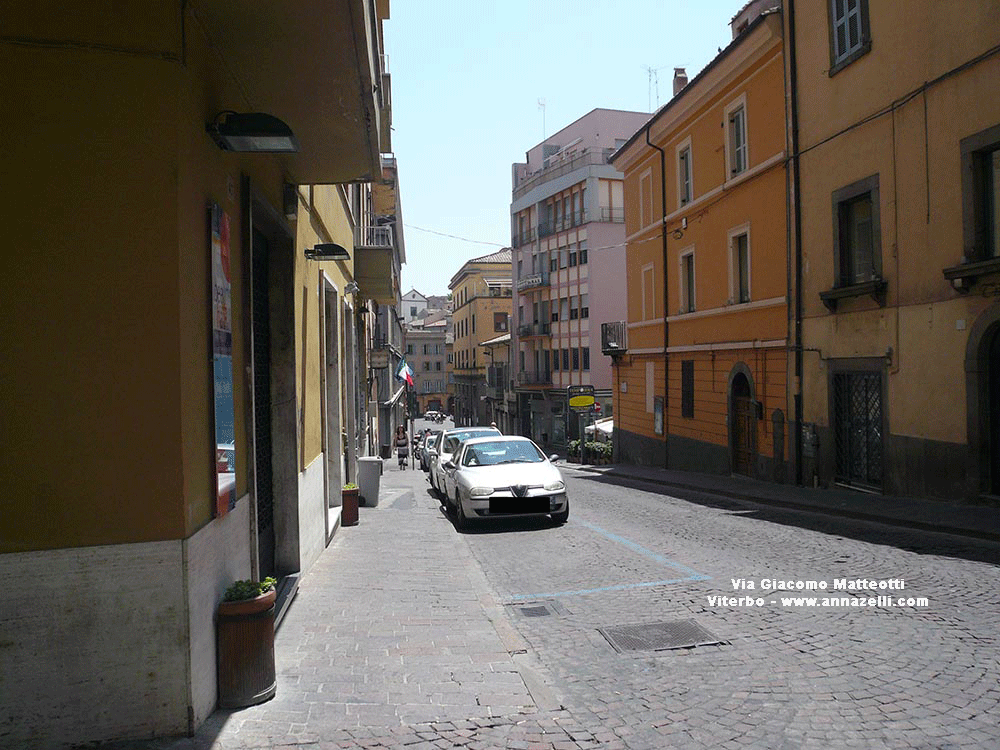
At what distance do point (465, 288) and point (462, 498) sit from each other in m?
63.2

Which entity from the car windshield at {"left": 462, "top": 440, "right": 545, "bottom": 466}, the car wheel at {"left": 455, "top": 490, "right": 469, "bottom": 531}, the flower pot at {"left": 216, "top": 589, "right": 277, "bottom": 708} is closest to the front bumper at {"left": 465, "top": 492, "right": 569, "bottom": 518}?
the car wheel at {"left": 455, "top": 490, "right": 469, "bottom": 531}

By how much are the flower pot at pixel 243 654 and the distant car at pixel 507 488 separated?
6728mm

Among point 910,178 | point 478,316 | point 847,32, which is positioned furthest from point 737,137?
point 478,316

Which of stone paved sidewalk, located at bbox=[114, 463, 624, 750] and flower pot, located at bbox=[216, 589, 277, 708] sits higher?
flower pot, located at bbox=[216, 589, 277, 708]

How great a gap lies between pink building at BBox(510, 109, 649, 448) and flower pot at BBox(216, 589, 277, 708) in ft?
120

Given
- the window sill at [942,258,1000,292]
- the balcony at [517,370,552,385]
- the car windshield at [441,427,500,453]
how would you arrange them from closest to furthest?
the window sill at [942,258,1000,292] < the car windshield at [441,427,500,453] < the balcony at [517,370,552,385]

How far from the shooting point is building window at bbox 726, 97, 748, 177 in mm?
19189

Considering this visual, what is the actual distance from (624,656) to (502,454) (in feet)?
24.0

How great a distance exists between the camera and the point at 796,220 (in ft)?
54.4

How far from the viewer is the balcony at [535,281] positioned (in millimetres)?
49281

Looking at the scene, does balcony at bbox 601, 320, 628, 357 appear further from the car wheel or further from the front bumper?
the front bumper

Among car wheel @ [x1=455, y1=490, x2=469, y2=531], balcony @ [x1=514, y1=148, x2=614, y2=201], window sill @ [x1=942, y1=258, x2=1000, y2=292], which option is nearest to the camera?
window sill @ [x1=942, y1=258, x2=1000, y2=292]

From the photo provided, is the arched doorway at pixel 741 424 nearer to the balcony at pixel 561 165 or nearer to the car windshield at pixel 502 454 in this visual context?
the car windshield at pixel 502 454

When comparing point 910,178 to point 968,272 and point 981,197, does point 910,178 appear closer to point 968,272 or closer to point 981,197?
point 981,197
